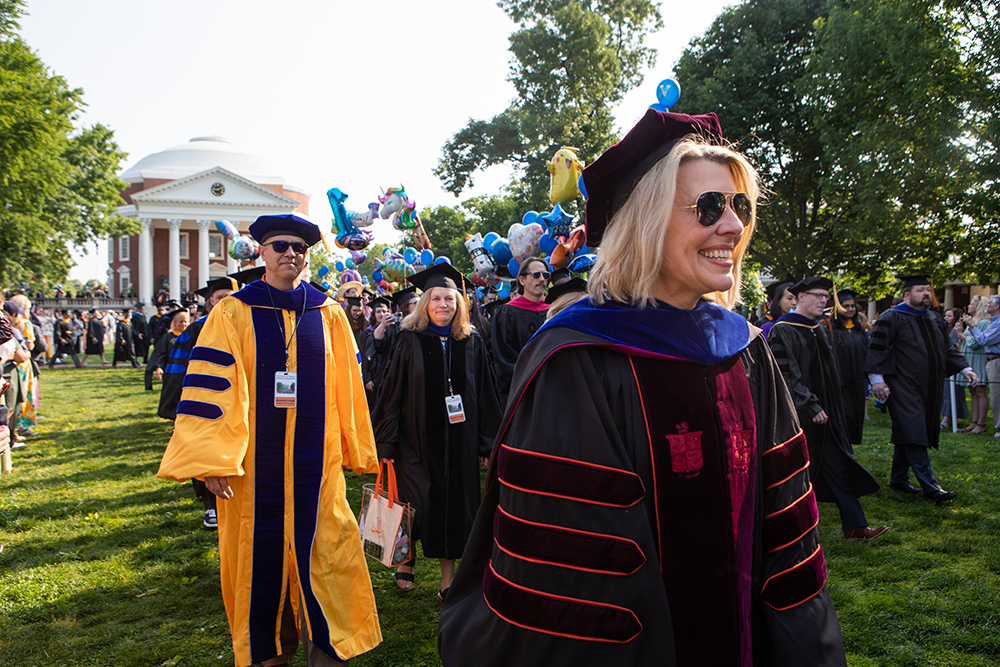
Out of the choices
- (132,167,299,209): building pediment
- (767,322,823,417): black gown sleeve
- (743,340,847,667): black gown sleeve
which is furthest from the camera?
(132,167,299,209): building pediment

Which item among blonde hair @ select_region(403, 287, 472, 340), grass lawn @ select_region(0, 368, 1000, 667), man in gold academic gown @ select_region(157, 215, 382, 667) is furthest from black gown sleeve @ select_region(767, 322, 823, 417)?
man in gold academic gown @ select_region(157, 215, 382, 667)

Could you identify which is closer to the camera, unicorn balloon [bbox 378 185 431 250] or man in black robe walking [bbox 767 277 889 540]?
man in black robe walking [bbox 767 277 889 540]

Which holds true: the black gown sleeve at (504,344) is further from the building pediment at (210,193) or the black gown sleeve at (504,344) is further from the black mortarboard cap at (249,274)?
the building pediment at (210,193)

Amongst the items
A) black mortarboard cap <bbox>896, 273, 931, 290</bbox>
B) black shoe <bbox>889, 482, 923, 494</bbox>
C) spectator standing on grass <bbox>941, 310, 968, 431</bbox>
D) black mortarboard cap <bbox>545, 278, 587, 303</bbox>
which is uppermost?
black mortarboard cap <bbox>896, 273, 931, 290</bbox>

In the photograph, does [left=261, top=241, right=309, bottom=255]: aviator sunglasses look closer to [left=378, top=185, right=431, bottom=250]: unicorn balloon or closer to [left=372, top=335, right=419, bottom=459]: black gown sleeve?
[left=372, top=335, right=419, bottom=459]: black gown sleeve

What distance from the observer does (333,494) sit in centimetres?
341

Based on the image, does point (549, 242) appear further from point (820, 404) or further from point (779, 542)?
point (779, 542)

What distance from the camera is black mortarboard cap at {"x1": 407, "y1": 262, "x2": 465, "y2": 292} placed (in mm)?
5117

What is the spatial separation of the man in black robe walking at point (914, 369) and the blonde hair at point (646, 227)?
595cm

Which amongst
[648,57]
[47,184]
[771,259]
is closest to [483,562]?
[47,184]

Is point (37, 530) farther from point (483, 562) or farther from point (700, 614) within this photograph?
point (700, 614)

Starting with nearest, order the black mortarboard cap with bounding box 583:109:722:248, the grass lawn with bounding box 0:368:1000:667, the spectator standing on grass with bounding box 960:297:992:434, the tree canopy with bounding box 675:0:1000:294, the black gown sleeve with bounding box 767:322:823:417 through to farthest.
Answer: the black mortarboard cap with bounding box 583:109:722:248, the grass lawn with bounding box 0:368:1000:667, the black gown sleeve with bounding box 767:322:823:417, the spectator standing on grass with bounding box 960:297:992:434, the tree canopy with bounding box 675:0:1000:294

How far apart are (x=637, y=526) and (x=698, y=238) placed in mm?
667

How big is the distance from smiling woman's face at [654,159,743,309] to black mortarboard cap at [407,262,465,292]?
349cm
